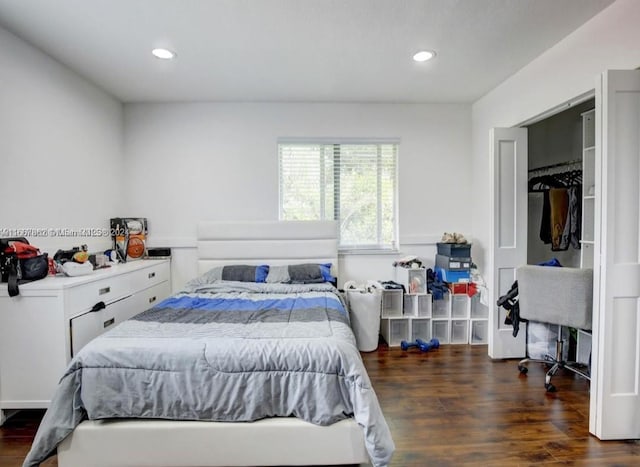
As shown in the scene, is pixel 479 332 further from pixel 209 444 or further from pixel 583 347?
pixel 209 444

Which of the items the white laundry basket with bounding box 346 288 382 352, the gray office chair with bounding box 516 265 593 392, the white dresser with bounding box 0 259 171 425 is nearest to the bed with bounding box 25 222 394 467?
the white dresser with bounding box 0 259 171 425

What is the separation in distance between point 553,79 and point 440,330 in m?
2.50

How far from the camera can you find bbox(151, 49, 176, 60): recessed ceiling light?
2.66 meters

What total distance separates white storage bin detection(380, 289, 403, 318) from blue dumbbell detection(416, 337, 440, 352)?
13.3 inches

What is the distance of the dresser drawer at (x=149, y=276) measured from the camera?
311 cm

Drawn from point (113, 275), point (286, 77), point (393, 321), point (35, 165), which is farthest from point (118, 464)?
point (286, 77)

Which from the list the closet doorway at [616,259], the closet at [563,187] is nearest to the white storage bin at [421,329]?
the closet at [563,187]

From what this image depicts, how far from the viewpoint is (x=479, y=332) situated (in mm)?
3631

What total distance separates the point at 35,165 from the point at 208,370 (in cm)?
223

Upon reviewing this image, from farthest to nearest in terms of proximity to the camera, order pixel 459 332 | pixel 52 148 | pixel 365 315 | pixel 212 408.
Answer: pixel 459 332, pixel 365 315, pixel 52 148, pixel 212 408

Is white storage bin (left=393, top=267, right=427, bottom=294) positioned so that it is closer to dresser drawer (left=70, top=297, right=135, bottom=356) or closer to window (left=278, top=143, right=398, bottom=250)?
window (left=278, top=143, right=398, bottom=250)

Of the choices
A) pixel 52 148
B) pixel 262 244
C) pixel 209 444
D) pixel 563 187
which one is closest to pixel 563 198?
pixel 563 187

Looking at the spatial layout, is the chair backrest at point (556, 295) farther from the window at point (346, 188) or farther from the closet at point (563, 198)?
the window at point (346, 188)

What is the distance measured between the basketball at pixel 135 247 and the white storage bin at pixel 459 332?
11.3ft
